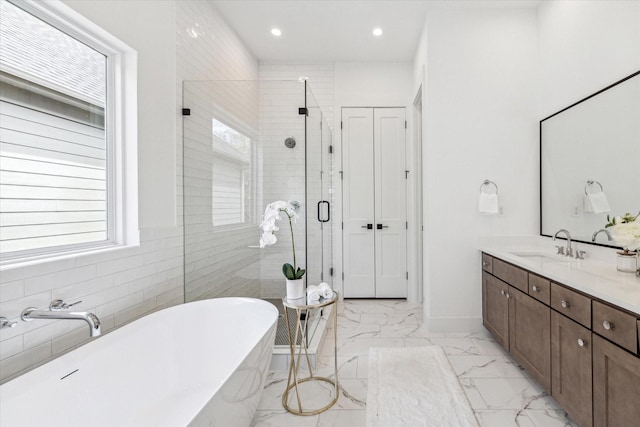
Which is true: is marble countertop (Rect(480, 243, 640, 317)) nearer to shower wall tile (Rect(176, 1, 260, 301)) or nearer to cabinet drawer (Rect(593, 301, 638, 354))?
cabinet drawer (Rect(593, 301, 638, 354))

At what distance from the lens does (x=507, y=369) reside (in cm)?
224

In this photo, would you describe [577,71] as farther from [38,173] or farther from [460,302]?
[38,173]

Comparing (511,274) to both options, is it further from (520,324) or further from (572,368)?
(572,368)

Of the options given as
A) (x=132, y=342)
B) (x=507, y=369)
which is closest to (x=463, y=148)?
(x=507, y=369)

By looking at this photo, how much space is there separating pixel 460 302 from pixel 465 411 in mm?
1286

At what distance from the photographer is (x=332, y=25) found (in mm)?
3164

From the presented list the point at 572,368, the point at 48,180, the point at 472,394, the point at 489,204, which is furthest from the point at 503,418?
the point at 48,180

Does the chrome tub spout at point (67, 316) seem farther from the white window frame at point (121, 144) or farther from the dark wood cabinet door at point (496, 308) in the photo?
the dark wood cabinet door at point (496, 308)

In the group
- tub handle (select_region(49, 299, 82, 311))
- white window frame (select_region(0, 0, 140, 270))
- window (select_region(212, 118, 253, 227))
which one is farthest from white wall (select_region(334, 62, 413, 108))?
tub handle (select_region(49, 299, 82, 311))

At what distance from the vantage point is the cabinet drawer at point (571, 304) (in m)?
1.50

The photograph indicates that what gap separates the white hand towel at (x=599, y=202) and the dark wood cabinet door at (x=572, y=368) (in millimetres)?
892

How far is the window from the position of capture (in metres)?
2.51

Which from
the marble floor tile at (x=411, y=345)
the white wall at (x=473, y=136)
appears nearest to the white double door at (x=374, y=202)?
the marble floor tile at (x=411, y=345)

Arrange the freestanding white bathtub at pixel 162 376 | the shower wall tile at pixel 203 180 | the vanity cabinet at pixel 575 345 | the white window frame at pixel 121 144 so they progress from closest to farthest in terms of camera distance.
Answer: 1. the freestanding white bathtub at pixel 162 376
2. the vanity cabinet at pixel 575 345
3. the white window frame at pixel 121 144
4. the shower wall tile at pixel 203 180
